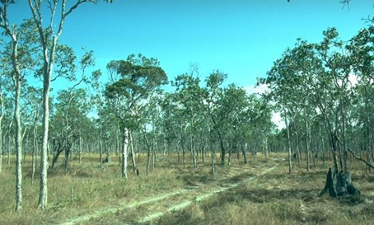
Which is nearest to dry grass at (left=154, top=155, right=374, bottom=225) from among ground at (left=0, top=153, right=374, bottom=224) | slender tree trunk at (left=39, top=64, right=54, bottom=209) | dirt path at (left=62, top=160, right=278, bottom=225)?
ground at (left=0, top=153, right=374, bottom=224)

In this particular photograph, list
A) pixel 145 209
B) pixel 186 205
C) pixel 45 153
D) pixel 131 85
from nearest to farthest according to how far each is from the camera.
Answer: pixel 45 153 → pixel 145 209 → pixel 186 205 → pixel 131 85

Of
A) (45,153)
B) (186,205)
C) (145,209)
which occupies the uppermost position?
(45,153)

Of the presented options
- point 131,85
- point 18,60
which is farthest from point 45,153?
point 131,85

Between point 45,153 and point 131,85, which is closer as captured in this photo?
point 45,153

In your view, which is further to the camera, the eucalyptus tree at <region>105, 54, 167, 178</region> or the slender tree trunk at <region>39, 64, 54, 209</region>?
the eucalyptus tree at <region>105, 54, 167, 178</region>

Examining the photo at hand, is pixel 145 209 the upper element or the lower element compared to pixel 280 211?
lower

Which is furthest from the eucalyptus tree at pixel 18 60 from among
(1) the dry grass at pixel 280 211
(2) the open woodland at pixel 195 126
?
(1) the dry grass at pixel 280 211

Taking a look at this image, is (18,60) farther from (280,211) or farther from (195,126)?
(195,126)

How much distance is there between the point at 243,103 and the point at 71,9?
2848 centimetres

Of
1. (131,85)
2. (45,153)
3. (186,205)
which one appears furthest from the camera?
(131,85)

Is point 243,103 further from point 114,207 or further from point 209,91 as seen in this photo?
point 114,207

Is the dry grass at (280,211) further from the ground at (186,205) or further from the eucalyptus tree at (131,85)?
the eucalyptus tree at (131,85)

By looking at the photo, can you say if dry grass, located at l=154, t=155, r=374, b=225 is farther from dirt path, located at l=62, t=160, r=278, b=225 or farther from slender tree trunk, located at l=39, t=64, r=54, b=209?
slender tree trunk, located at l=39, t=64, r=54, b=209

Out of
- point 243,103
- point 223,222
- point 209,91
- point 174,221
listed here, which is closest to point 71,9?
point 174,221
